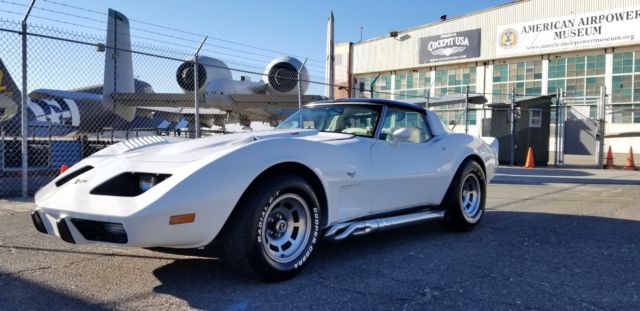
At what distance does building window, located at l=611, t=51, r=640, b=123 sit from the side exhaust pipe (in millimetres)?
29730

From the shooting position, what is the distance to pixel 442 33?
3884 cm

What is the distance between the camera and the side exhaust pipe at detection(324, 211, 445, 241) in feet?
13.0

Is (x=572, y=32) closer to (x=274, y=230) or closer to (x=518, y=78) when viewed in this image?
(x=518, y=78)

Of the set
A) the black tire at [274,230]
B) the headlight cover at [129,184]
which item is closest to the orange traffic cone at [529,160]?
the black tire at [274,230]

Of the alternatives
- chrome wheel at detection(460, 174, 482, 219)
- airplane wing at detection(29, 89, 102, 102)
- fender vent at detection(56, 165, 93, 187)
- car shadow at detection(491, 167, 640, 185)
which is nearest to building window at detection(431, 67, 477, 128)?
car shadow at detection(491, 167, 640, 185)

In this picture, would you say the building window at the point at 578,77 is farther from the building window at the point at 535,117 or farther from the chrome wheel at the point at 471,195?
the chrome wheel at the point at 471,195

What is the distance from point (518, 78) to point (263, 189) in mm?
34882

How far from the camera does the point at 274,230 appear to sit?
368 cm

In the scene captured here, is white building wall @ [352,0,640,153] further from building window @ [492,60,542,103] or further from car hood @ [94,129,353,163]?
car hood @ [94,129,353,163]

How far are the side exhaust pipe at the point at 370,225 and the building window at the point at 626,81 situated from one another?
1170 inches

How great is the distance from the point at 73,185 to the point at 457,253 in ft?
10.2

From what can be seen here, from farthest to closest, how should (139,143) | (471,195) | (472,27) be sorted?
(472,27), (471,195), (139,143)

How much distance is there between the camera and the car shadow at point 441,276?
127 inches

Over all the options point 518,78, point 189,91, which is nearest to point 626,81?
point 518,78
